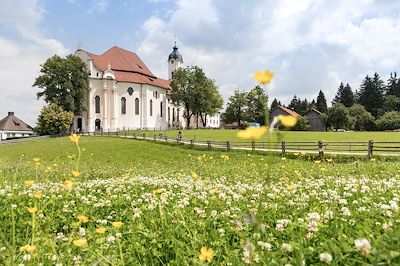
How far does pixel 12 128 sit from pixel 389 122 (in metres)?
102

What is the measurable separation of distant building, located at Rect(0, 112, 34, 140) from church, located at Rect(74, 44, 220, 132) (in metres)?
25.1

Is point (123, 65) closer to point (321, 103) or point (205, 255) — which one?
point (321, 103)

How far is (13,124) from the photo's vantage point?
98.4 meters

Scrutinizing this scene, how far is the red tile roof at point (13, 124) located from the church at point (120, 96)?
1079 inches

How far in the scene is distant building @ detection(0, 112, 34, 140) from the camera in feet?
311

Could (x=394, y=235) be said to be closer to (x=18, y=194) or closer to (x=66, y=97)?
(x=18, y=194)

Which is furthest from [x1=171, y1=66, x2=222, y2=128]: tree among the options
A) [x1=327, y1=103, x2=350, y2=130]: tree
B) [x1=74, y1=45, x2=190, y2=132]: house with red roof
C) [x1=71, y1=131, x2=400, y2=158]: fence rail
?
[x1=71, y1=131, x2=400, y2=158]: fence rail

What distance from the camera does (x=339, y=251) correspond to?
2.70 m

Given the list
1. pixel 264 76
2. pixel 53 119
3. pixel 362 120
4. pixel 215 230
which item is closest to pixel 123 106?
pixel 53 119

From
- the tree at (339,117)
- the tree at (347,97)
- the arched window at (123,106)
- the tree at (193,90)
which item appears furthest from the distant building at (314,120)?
the arched window at (123,106)

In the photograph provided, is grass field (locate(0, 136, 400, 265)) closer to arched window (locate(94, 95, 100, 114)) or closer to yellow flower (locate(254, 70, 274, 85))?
yellow flower (locate(254, 70, 274, 85))

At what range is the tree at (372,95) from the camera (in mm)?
117812

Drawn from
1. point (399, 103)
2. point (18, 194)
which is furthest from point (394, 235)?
point (399, 103)

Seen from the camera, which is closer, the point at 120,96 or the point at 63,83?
the point at 63,83
